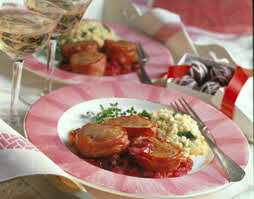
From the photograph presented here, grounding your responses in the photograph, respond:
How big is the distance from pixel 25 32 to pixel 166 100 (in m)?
0.76

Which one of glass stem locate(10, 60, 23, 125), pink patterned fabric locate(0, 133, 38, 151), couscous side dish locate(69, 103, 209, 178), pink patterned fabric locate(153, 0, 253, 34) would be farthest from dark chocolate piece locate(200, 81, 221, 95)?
pink patterned fabric locate(153, 0, 253, 34)

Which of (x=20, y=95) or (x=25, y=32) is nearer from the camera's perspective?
(x=25, y=32)

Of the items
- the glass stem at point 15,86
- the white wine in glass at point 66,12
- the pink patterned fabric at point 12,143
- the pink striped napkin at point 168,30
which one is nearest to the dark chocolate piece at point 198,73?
the pink striped napkin at point 168,30

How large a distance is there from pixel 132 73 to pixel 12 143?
0.99m

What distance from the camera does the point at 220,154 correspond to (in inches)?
61.6

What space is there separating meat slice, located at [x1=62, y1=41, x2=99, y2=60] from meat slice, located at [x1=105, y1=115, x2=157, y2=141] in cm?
68

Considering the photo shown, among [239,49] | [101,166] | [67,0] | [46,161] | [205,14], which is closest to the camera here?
[46,161]

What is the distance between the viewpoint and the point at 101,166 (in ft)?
4.90

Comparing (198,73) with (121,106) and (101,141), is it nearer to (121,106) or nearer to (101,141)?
(121,106)

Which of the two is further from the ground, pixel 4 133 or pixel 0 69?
pixel 4 133

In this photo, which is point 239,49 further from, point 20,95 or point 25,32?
point 25,32

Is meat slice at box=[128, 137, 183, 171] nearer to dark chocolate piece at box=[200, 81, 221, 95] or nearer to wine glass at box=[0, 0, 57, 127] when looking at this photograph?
wine glass at box=[0, 0, 57, 127]

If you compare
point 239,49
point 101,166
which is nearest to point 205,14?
point 239,49

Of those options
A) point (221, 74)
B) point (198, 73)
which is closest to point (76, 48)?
point (198, 73)
